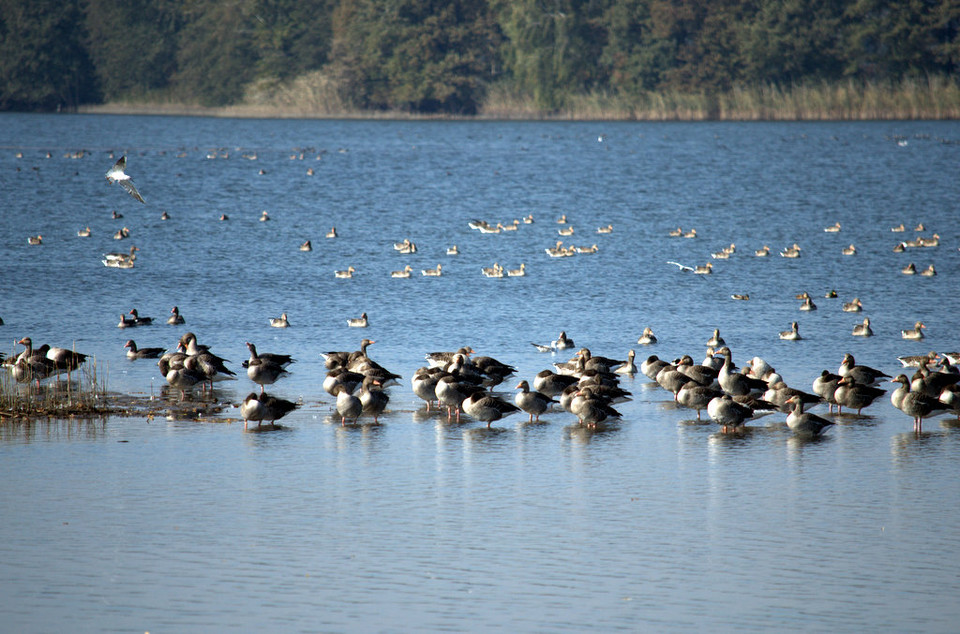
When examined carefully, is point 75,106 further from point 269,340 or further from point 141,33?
point 269,340

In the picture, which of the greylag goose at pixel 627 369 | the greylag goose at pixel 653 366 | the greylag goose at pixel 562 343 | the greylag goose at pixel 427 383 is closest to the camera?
the greylag goose at pixel 427 383

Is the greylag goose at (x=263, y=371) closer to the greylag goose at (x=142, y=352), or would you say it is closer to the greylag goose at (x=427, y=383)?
the greylag goose at (x=427, y=383)

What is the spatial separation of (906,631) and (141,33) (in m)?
→ 147

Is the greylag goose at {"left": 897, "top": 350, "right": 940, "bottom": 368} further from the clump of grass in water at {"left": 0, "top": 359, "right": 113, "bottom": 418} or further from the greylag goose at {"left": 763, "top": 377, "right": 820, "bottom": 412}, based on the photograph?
the clump of grass in water at {"left": 0, "top": 359, "right": 113, "bottom": 418}

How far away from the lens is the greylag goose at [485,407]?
18766mm

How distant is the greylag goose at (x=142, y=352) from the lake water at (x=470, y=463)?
1.03ft

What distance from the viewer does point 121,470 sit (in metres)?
15.8

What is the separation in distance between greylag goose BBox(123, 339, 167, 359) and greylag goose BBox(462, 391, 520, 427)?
26.1 ft

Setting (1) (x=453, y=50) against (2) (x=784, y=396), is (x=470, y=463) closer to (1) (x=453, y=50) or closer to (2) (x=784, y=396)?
(2) (x=784, y=396)

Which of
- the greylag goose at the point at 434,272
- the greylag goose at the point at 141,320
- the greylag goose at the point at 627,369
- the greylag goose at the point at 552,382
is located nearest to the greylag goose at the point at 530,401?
the greylag goose at the point at 552,382

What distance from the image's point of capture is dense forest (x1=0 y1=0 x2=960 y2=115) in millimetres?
115375

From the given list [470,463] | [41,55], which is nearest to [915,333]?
[470,463]

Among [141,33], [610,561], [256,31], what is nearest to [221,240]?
[610,561]

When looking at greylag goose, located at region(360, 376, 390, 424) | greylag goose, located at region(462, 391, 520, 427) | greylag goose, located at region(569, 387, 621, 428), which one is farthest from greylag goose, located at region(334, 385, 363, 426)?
greylag goose, located at region(569, 387, 621, 428)
